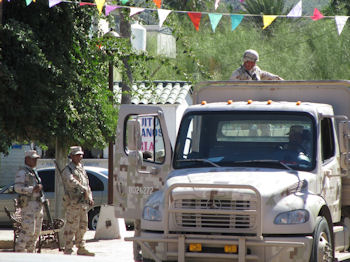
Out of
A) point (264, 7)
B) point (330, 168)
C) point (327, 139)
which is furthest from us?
point (264, 7)

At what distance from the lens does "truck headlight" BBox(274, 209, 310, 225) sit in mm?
8633

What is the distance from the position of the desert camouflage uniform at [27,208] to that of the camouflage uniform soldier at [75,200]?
989 mm

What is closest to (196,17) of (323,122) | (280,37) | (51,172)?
(323,122)

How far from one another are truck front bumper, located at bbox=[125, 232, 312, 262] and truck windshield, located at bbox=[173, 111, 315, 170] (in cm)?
112

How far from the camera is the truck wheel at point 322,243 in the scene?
8.75m

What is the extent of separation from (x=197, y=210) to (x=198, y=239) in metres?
0.31

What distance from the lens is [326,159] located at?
9.95 m

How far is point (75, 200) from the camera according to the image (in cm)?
1345

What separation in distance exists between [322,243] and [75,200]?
18.3 ft

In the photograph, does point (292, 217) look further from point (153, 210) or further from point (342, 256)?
point (342, 256)

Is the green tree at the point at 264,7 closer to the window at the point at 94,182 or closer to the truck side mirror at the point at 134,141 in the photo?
the window at the point at 94,182

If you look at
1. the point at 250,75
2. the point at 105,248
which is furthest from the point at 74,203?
the point at 250,75

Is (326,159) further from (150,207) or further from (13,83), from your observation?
(13,83)

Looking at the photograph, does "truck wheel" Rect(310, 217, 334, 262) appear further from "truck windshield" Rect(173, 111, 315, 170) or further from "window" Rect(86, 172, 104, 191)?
"window" Rect(86, 172, 104, 191)
